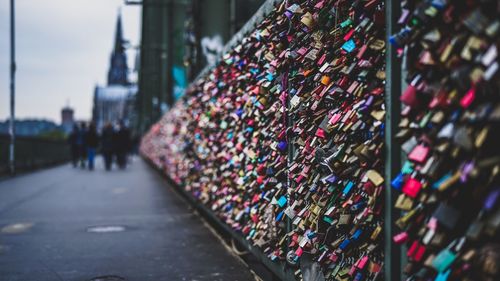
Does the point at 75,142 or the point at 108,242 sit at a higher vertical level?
the point at 75,142

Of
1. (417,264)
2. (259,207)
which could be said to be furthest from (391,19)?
(259,207)

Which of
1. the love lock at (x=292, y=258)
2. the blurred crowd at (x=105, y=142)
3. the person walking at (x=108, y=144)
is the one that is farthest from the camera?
the person walking at (x=108, y=144)

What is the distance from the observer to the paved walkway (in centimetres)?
521

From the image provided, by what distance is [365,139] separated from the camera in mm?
2756

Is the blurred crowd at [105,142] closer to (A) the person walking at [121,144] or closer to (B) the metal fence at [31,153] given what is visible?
(A) the person walking at [121,144]

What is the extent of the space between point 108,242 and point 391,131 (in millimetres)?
5055

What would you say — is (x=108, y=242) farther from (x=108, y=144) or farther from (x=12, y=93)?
(x=108, y=144)

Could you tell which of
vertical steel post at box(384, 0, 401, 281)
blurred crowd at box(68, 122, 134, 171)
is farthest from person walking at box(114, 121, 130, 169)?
vertical steel post at box(384, 0, 401, 281)

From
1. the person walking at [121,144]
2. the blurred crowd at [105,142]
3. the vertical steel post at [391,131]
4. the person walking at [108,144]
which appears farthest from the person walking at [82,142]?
the vertical steel post at [391,131]

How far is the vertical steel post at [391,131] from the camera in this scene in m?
2.41

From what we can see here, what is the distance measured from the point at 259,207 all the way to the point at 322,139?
1.73 meters

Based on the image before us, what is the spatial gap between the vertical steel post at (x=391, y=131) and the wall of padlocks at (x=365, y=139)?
3 centimetres

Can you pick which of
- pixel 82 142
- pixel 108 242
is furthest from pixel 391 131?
pixel 82 142

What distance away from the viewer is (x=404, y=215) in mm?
2244
